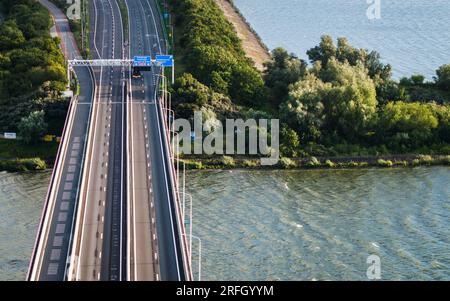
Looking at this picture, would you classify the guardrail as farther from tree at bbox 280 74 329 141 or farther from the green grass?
tree at bbox 280 74 329 141

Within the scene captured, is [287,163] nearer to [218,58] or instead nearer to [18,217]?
[218,58]


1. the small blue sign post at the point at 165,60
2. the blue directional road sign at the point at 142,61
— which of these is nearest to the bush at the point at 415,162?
the small blue sign post at the point at 165,60

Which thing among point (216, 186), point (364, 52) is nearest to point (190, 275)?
point (216, 186)


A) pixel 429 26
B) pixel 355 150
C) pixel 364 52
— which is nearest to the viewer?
pixel 355 150

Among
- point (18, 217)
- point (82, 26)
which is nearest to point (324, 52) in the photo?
point (82, 26)

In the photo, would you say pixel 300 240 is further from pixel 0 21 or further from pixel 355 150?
pixel 0 21

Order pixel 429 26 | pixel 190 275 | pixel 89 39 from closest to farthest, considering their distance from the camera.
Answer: pixel 190 275, pixel 89 39, pixel 429 26

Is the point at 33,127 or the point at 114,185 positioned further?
the point at 33,127
